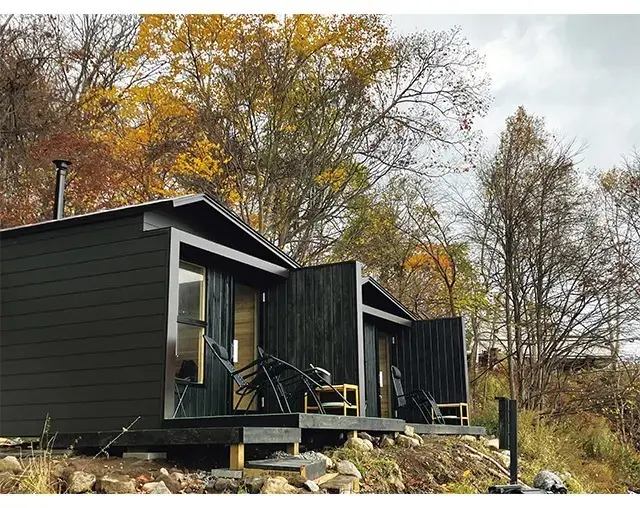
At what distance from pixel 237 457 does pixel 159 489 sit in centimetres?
75

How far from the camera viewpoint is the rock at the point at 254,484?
500cm

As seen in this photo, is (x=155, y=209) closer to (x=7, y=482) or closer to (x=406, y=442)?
(x=7, y=482)

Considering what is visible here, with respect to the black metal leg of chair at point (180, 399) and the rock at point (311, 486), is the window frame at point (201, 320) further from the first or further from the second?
the rock at point (311, 486)

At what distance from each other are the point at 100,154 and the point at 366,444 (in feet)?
30.9

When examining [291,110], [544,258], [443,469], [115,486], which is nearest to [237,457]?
[115,486]

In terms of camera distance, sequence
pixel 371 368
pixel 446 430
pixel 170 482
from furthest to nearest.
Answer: pixel 371 368
pixel 446 430
pixel 170 482

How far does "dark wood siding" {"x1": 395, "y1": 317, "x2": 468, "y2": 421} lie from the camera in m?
11.1

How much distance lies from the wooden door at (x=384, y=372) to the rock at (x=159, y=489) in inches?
266

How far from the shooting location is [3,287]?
7.64m

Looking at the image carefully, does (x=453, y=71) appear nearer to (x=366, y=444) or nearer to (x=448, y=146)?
(x=448, y=146)

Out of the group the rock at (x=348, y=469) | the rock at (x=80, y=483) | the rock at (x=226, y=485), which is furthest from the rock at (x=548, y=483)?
the rock at (x=80, y=483)

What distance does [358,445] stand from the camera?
6.96 metres

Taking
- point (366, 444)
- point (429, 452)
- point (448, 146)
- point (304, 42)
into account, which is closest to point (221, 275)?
point (366, 444)

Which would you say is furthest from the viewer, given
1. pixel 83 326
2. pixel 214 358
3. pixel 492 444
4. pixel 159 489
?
pixel 492 444
